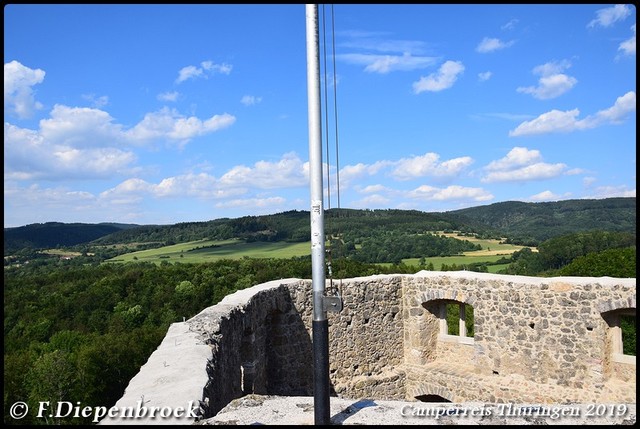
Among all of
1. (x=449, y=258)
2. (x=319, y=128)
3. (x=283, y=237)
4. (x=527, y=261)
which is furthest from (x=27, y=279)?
(x=319, y=128)

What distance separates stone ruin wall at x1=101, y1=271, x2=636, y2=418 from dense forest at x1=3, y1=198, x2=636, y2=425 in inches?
144

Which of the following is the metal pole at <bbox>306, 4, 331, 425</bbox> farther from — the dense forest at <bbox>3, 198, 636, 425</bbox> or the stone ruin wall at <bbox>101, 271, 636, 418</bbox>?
the stone ruin wall at <bbox>101, 271, 636, 418</bbox>

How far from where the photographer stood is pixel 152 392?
160 inches

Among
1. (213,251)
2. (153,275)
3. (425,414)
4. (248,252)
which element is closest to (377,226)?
(248,252)

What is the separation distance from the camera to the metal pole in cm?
418

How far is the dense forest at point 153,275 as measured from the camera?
2334 cm

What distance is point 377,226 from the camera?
53875mm

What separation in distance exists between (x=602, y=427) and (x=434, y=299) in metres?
5.31

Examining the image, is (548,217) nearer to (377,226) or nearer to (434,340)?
(377,226)

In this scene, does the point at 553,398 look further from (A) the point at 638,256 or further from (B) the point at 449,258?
(B) the point at 449,258

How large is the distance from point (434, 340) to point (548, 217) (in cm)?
6850

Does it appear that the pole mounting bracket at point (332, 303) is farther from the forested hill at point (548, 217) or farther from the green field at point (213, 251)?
the forested hill at point (548, 217)

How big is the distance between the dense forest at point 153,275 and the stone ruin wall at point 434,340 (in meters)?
3.67

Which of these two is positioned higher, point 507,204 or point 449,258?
point 507,204
